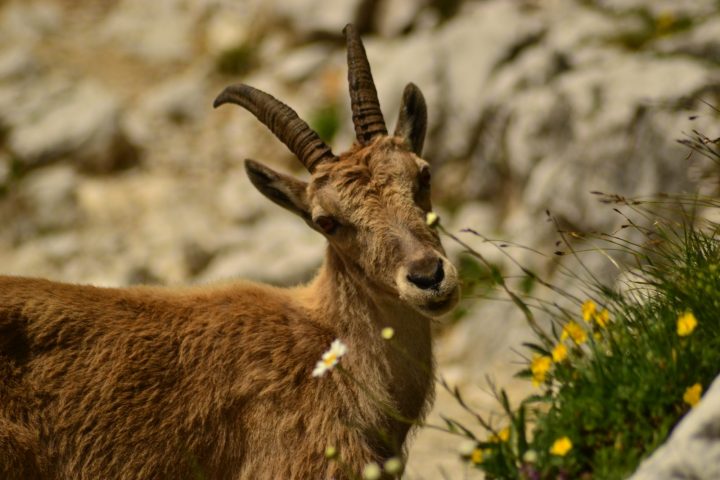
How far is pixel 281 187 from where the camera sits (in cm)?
665

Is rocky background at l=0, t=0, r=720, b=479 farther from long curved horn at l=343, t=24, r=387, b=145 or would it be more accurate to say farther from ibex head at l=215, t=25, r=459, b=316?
long curved horn at l=343, t=24, r=387, b=145

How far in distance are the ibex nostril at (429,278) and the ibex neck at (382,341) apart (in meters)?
0.51

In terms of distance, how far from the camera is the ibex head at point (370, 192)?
5754 mm

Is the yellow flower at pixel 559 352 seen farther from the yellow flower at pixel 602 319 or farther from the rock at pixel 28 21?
the rock at pixel 28 21

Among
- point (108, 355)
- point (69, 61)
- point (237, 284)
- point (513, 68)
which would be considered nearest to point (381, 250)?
point (237, 284)

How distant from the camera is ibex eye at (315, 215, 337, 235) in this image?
6309 mm

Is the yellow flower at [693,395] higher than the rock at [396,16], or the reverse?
the rock at [396,16]

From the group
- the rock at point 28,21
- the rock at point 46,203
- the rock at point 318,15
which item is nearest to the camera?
the rock at point 46,203

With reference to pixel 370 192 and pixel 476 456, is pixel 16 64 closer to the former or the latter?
pixel 370 192

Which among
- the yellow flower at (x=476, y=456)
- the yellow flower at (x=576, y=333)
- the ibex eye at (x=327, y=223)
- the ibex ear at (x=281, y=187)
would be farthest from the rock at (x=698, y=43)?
the yellow flower at (x=476, y=456)

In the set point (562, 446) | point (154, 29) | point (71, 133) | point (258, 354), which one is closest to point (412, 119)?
point (258, 354)

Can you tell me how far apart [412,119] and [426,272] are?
1764 millimetres

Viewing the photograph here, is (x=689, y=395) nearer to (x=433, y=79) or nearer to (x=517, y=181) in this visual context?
(x=517, y=181)

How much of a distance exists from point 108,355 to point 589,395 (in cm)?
318
